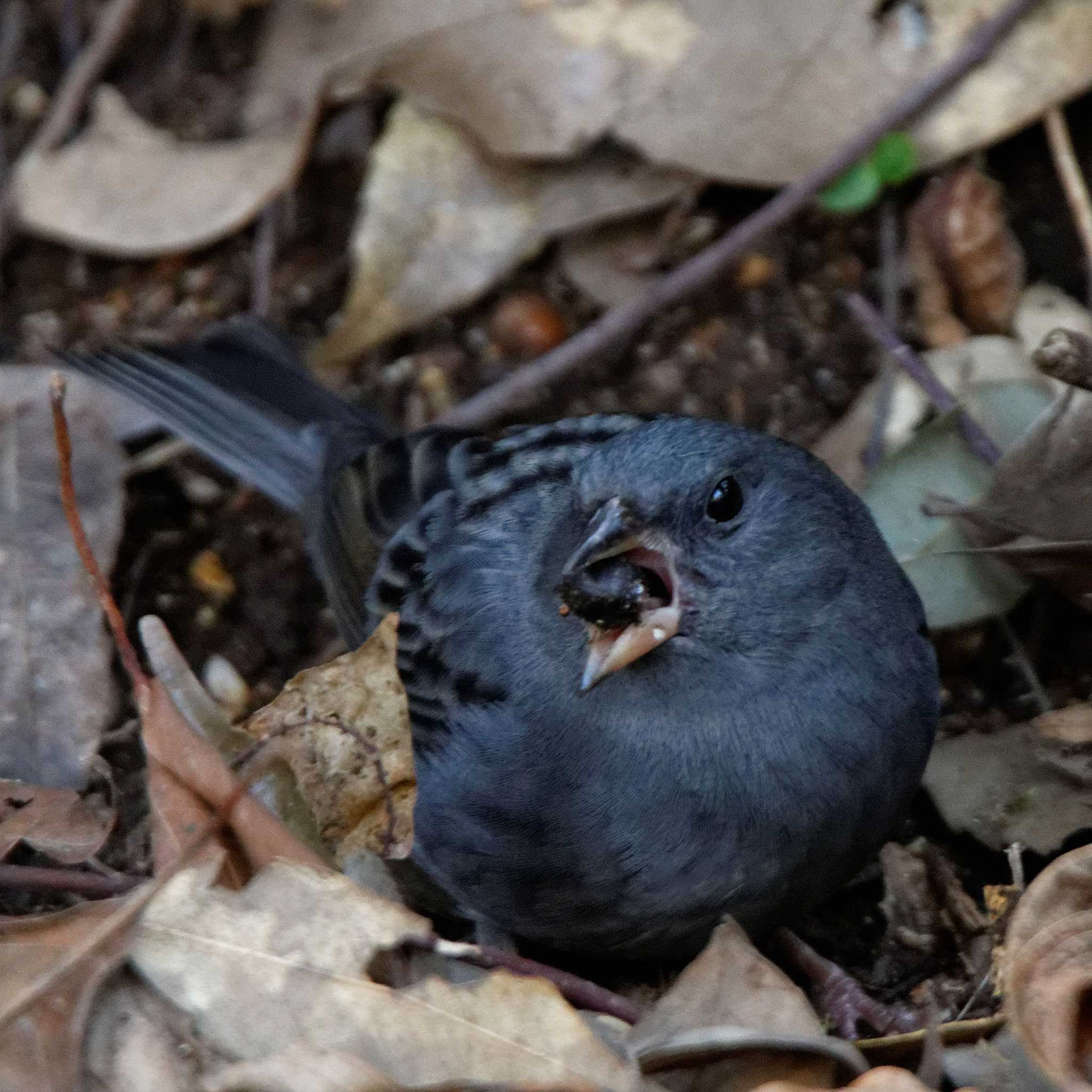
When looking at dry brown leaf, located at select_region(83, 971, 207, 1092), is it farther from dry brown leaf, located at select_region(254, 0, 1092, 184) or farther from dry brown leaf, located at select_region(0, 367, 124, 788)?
dry brown leaf, located at select_region(254, 0, 1092, 184)

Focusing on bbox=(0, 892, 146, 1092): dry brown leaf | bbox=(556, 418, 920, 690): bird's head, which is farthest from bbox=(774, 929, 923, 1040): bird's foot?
bbox=(0, 892, 146, 1092): dry brown leaf

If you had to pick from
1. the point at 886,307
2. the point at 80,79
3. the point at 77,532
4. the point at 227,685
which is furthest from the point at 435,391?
the point at 77,532

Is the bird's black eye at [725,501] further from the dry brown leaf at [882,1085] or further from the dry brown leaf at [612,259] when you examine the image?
the dry brown leaf at [612,259]

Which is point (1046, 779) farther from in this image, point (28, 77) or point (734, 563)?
point (28, 77)

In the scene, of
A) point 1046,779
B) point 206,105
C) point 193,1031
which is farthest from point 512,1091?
point 206,105

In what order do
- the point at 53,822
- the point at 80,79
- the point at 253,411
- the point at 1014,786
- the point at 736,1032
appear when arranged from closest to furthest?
the point at 736,1032
the point at 53,822
the point at 1014,786
the point at 253,411
the point at 80,79

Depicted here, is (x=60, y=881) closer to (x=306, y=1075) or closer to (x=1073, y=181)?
(x=306, y=1075)
